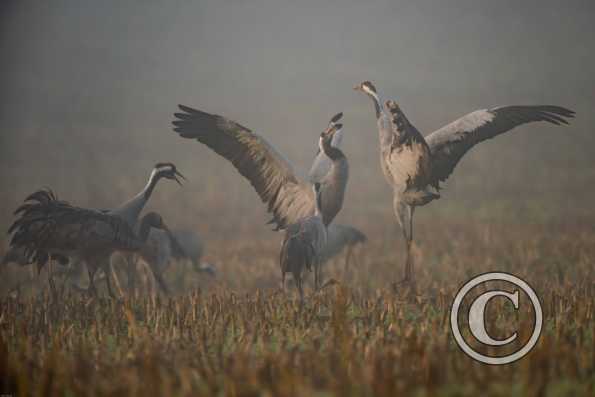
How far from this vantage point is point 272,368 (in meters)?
3.68

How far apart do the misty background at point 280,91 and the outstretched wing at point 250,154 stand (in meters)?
5.36

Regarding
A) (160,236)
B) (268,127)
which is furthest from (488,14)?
(160,236)

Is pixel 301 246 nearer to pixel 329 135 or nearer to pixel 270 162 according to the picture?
pixel 270 162

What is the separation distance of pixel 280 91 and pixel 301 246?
90.9 feet

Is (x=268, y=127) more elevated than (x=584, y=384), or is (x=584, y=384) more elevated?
(x=268, y=127)

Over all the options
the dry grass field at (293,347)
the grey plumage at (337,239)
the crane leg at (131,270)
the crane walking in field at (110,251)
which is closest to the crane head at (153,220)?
the crane walking in field at (110,251)

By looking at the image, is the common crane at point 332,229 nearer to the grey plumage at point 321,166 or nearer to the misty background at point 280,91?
the grey plumage at point 321,166

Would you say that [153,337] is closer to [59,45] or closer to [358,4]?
[59,45]

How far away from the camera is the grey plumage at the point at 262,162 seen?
21.6 feet

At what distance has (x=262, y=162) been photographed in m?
6.71

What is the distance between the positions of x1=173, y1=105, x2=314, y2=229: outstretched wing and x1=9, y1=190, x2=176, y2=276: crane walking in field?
125 centimetres

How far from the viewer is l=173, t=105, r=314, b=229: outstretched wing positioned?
21.7 feet

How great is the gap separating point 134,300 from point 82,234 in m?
0.82

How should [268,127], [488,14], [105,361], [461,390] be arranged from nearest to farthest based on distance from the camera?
[461,390], [105,361], [268,127], [488,14]
